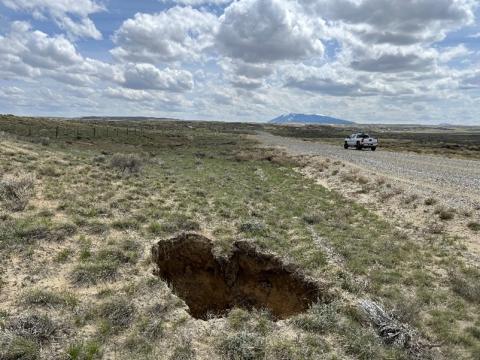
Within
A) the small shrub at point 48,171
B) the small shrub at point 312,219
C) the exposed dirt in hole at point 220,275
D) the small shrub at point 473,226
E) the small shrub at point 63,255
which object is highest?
the small shrub at point 48,171

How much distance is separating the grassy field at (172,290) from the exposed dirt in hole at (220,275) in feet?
1.22

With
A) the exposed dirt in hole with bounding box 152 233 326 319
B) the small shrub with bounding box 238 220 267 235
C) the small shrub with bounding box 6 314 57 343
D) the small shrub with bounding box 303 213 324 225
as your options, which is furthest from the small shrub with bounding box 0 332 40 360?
the small shrub with bounding box 303 213 324 225

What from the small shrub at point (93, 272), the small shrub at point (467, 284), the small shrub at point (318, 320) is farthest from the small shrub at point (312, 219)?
the small shrub at point (93, 272)

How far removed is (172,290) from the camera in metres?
9.59

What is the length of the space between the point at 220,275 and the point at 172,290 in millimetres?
2300

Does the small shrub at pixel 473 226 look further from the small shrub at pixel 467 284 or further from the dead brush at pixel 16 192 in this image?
the dead brush at pixel 16 192

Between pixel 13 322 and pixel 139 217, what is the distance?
21.4 ft

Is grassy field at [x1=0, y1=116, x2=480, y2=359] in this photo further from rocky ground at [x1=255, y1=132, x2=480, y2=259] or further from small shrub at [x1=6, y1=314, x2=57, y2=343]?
rocky ground at [x1=255, y1=132, x2=480, y2=259]

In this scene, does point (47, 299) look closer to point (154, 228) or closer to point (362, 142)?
point (154, 228)

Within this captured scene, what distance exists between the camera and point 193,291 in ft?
37.8

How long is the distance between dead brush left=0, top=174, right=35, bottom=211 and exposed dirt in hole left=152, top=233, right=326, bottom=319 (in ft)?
16.4

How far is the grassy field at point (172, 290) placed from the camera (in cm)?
658

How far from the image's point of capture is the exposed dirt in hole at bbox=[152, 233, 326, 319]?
10.7 meters

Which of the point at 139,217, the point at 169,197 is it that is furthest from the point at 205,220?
the point at 169,197
